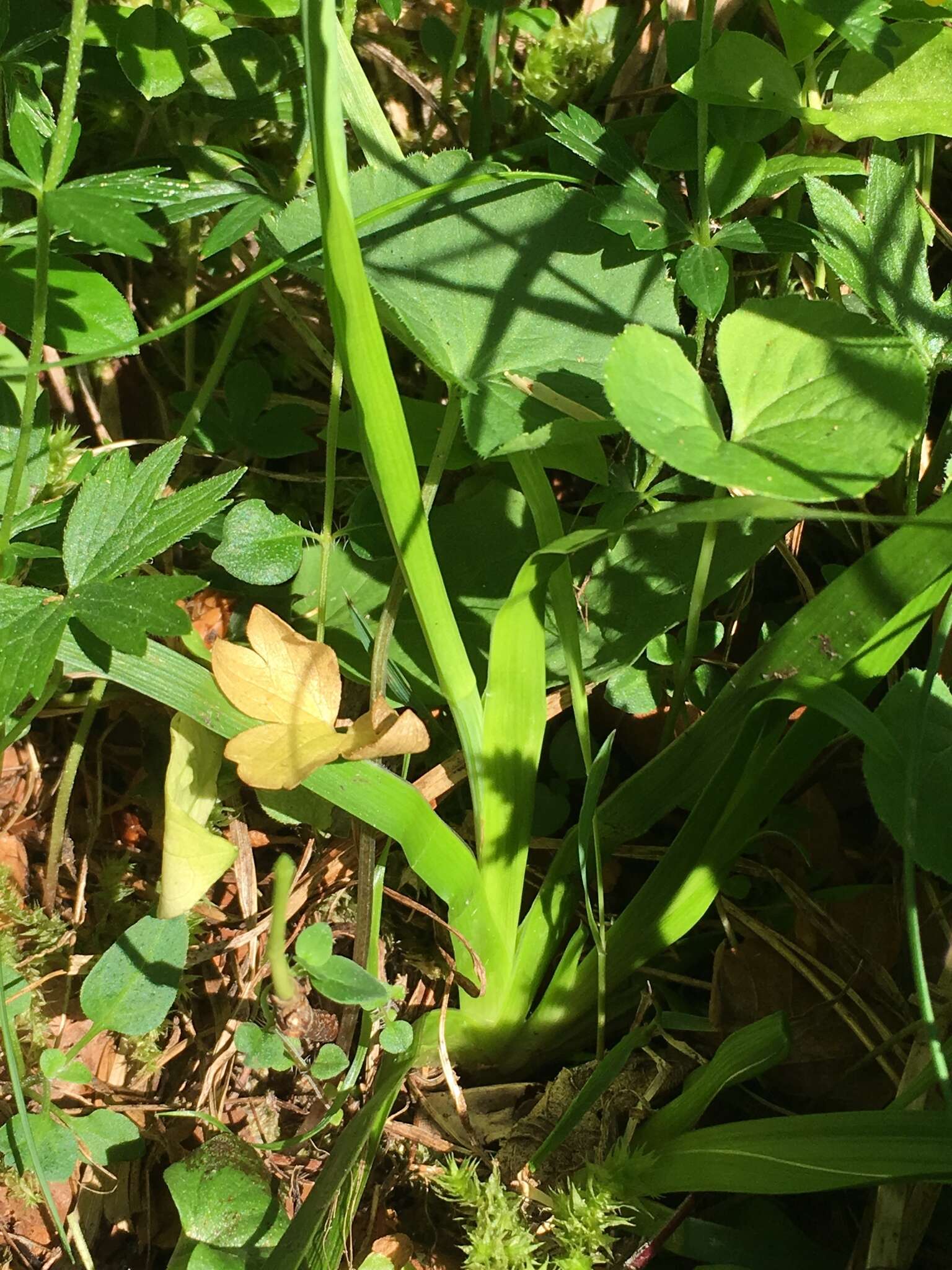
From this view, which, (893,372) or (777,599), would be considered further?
(777,599)

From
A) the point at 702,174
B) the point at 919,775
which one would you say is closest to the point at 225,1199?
the point at 919,775

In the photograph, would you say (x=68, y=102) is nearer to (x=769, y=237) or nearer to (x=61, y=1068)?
(x=769, y=237)

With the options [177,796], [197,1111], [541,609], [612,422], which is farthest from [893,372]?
[197,1111]

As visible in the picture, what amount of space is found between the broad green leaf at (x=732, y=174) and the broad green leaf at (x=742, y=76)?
0.04 meters

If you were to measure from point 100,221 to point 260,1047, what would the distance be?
751 mm

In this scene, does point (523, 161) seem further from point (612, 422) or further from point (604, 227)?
point (612, 422)

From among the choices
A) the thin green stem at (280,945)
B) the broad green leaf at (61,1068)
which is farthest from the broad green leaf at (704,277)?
the broad green leaf at (61,1068)

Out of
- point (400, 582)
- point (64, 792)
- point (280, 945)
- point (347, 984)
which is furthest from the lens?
point (64, 792)

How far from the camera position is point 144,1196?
111cm

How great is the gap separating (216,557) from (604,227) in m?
0.56

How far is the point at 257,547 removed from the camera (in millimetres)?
1092

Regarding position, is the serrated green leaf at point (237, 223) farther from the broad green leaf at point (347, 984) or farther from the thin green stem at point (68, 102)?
the broad green leaf at point (347, 984)

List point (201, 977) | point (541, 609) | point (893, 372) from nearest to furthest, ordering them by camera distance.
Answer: point (893, 372) < point (541, 609) < point (201, 977)

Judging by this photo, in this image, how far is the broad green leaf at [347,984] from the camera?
0.82 m
